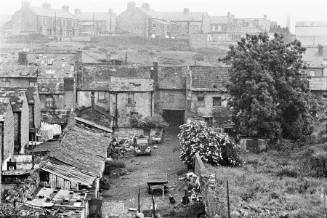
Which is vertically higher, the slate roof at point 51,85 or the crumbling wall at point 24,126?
the slate roof at point 51,85

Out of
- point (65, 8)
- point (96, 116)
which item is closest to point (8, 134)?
point (96, 116)

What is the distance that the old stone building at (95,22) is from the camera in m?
98.9

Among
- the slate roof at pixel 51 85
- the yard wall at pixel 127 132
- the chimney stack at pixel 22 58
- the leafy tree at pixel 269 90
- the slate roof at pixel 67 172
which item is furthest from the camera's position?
the chimney stack at pixel 22 58

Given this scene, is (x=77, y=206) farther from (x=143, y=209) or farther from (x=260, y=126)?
(x=260, y=126)

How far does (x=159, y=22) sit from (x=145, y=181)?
59.5 m

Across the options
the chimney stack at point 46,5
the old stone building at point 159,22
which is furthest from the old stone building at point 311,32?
the chimney stack at point 46,5

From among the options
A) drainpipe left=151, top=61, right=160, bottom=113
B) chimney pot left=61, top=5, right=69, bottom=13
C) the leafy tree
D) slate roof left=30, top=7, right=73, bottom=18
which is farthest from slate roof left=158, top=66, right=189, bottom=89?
chimney pot left=61, top=5, right=69, bottom=13

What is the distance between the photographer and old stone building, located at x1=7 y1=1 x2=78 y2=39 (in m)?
92.3

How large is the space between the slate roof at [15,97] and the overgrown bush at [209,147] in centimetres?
1254

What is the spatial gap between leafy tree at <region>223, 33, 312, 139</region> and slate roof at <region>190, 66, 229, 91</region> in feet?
32.3

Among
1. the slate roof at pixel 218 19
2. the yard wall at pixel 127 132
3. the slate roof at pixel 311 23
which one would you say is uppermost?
the slate roof at pixel 218 19

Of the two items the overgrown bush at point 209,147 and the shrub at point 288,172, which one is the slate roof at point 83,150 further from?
the shrub at point 288,172

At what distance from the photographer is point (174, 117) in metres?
59.5

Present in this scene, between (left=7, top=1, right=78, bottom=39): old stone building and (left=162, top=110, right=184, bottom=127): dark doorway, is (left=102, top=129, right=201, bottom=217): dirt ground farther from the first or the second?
(left=7, top=1, right=78, bottom=39): old stone building
